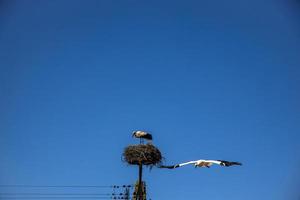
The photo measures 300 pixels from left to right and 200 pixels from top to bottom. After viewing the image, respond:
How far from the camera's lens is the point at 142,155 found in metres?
35.3

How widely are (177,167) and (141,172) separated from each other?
141 inches

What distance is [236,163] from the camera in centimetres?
2786

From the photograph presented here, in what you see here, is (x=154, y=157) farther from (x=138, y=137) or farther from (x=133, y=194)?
(x=133, y=194)

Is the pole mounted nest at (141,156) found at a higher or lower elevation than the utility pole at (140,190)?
higher

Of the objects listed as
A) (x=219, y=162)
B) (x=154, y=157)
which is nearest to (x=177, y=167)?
(x=154, y=157)

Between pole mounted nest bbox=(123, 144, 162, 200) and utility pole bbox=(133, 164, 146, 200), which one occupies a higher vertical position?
pole mounted nest bbox=(123, 144, 162, 200)

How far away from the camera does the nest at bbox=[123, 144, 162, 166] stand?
35.3m

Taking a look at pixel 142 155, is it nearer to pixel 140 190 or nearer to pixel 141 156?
pixel 141 156

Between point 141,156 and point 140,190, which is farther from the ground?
point 141,156

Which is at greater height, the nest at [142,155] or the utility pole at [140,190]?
the nest at [142,155]

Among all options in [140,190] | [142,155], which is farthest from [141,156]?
[140,190]

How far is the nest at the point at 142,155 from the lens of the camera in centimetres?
3531

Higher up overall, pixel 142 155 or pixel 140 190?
pixel 142 155

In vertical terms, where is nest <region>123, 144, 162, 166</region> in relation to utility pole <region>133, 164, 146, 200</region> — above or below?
above
